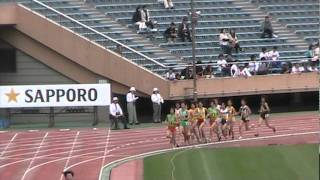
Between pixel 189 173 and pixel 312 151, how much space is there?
168 inches

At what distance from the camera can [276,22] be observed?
35.2 m

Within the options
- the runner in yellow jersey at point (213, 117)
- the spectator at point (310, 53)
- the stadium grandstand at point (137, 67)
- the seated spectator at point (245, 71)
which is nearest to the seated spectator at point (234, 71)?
the stadium grandstand at point (137, 67)

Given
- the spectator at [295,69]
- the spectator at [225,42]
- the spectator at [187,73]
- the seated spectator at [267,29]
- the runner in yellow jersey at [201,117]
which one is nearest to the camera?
the runner in yellow jersey at [201,117]

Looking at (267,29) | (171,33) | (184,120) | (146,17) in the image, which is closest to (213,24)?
(267,29)

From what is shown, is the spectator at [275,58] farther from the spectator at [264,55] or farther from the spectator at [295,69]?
the spectator at [295,69]

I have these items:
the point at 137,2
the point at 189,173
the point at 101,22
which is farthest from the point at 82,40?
the point at 189,173

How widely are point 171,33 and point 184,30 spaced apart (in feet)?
1.94

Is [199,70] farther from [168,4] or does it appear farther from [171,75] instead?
[168,4]

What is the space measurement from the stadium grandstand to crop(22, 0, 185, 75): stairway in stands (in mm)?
48

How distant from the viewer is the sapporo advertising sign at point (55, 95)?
29.3 metres

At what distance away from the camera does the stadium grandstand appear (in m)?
29.2

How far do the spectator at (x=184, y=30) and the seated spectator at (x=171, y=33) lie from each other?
0.23m

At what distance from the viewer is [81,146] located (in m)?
24.5

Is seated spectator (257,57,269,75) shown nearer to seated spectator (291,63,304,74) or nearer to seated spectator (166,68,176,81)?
seated spectator (291,63,304,74)
